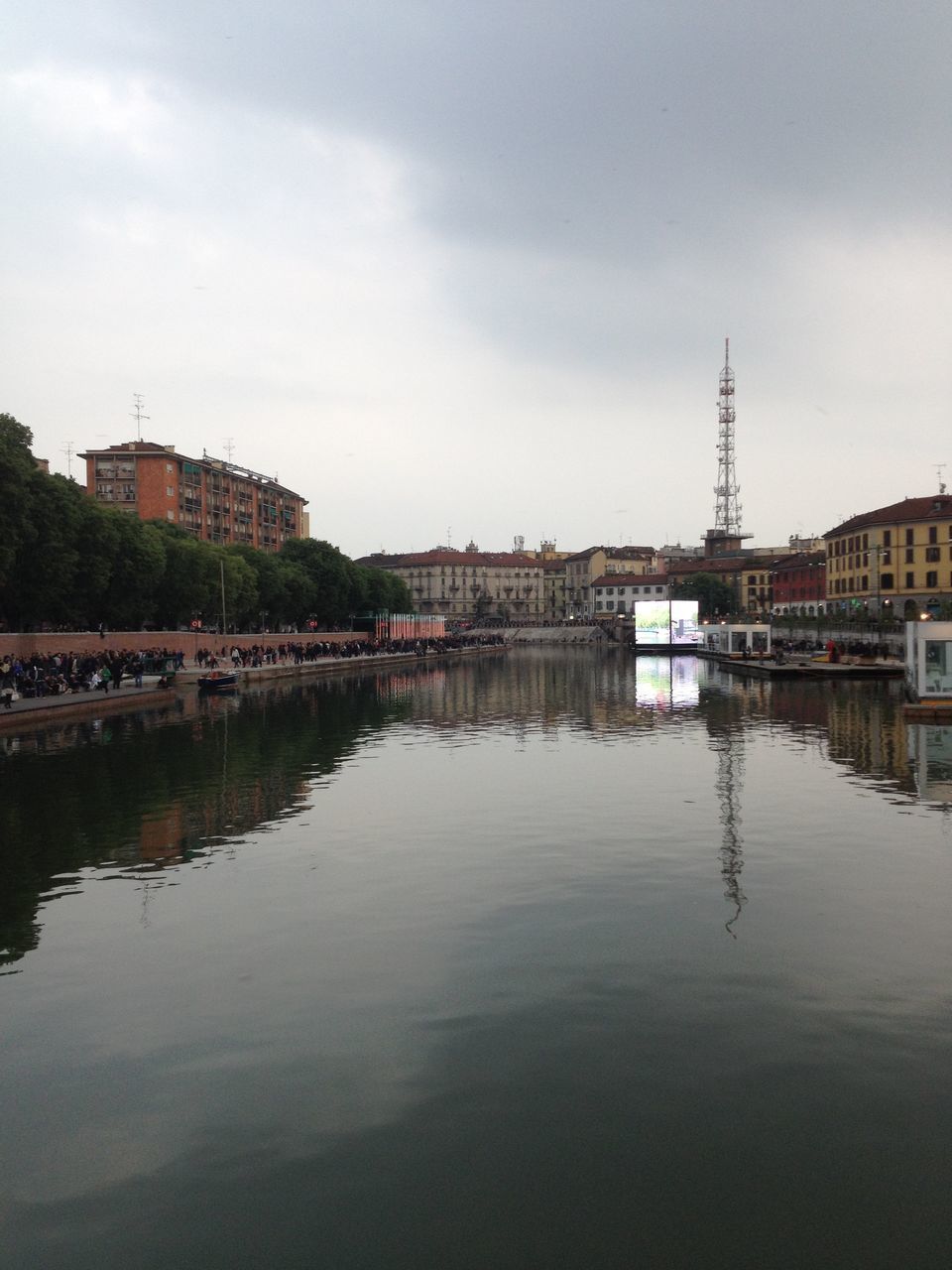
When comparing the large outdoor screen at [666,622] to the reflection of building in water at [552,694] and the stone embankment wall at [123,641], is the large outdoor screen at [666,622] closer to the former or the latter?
the reflection of building in water at [552,694]

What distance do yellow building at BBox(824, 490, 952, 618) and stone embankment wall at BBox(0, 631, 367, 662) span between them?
5715cm

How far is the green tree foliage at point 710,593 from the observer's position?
548 feet

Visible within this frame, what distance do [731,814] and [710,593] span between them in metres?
154

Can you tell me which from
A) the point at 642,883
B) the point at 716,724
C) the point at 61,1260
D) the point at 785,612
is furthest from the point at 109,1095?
the point at 785,612

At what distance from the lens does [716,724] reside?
112 feet

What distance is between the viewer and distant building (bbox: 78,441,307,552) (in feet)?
387

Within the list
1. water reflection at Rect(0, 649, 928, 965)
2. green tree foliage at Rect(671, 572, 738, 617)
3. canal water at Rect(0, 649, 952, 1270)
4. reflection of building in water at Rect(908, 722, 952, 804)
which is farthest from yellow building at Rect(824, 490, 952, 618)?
canal water at Rect(0, 649, 952, 1270)

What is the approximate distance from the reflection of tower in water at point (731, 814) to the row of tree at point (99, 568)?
32.4 meters

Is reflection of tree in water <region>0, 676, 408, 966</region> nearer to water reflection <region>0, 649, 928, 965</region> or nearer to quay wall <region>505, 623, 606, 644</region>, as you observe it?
water reflection <region>0, 649, 928, 965</region>

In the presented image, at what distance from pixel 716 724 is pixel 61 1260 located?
30161mm

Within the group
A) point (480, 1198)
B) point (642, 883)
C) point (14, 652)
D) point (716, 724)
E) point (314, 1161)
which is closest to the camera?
point (480, 1198)

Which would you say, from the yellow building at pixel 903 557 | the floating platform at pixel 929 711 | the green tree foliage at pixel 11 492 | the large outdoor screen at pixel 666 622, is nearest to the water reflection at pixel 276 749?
the floating platform at pixel 929 711

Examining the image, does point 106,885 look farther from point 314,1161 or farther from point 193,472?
point 193,472

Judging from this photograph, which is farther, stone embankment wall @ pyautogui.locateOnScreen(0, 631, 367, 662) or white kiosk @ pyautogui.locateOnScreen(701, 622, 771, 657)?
white kiosk @ pyautogui.locateOnScreen(701, 622, 771, 657)
